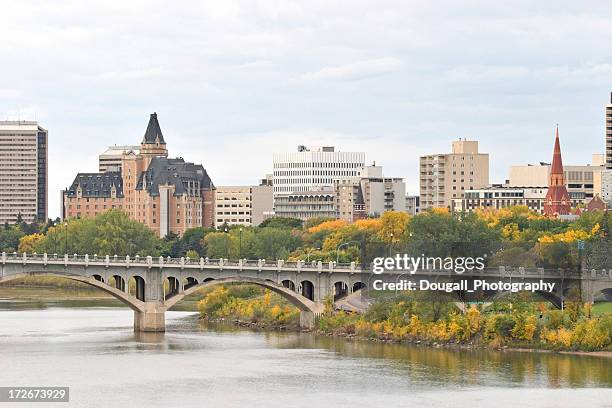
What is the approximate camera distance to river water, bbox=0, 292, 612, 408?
99812 millimetres

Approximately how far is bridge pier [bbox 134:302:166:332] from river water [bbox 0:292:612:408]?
1.55 m

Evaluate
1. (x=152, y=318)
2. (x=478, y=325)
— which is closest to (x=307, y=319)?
(x=152, y=318)

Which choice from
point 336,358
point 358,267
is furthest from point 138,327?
point 336,358

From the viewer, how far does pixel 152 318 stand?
144 m

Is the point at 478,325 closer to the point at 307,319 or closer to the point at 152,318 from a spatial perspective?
the point at 307,319

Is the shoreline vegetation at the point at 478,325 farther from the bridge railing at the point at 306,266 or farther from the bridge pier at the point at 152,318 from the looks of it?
the bridge pier at the point at 152,318

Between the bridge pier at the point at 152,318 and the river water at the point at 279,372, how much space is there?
1548 mm

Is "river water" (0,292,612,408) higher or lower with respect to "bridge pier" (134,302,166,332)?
lower

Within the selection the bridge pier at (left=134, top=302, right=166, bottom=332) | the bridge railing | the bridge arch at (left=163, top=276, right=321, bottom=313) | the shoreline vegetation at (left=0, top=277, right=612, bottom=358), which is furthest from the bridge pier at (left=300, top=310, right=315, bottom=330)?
the bridge pier at (left=134, top=302, right=166, bottom=332)

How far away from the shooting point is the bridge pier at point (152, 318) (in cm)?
14412

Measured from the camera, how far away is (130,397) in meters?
101

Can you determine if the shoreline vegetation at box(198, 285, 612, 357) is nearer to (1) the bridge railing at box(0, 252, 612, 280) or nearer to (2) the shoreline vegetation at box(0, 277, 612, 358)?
(2) the shoreline vegetation at box(0, 277, 612, 358)

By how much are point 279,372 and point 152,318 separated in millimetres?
33700

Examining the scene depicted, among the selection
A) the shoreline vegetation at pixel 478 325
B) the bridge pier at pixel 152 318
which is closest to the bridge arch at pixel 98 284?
the bridge pier at pixel 152 318
